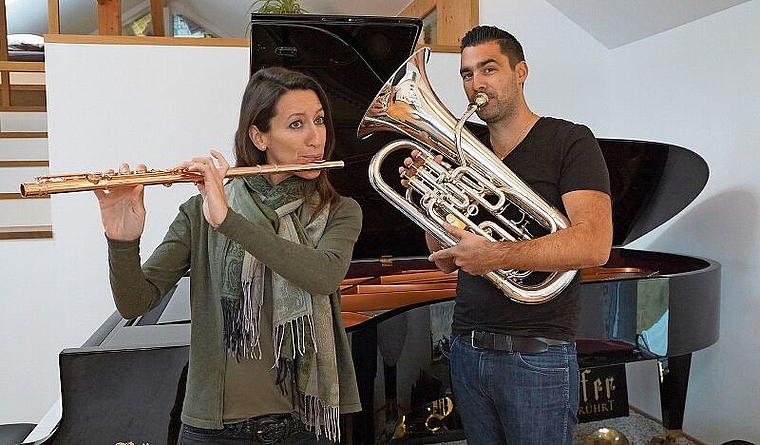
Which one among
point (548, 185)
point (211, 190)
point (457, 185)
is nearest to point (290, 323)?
point (211, 190)

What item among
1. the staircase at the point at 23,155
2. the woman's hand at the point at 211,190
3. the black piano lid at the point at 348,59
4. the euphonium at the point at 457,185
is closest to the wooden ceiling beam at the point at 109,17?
the staircase at the point at 23,155

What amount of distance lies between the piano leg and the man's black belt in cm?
154

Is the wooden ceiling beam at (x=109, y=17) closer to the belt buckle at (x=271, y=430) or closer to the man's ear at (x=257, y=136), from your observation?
the man's ear at (x=257, y=136)

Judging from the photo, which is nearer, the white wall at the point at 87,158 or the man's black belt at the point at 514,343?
the man's black belt at the point at 514,343

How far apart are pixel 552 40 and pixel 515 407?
287 centimetres

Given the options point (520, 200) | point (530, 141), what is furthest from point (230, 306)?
point (530, 141)

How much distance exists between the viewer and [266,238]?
4.38 feet

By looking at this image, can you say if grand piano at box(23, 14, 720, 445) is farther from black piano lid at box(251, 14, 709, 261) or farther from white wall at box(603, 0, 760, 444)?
white wall at box(603, 0, 760, 444)

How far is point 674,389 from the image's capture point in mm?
3084

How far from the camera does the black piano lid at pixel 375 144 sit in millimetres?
2348

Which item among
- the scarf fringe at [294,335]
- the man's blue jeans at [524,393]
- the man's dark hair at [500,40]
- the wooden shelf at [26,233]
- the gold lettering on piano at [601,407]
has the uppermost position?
the man's dark hair at [500,40]

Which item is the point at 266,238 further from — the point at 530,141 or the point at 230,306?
the point at 530,141

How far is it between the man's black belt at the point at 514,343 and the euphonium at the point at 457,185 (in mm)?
94

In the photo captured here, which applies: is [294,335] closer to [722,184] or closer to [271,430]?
[271,430]
